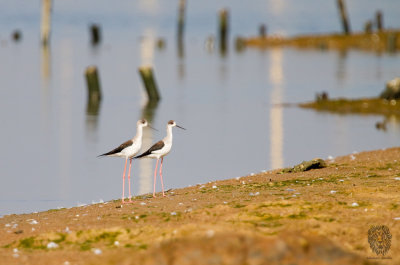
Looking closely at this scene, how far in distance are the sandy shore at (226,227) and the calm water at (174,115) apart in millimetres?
4728

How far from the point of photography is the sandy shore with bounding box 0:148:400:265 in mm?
7688

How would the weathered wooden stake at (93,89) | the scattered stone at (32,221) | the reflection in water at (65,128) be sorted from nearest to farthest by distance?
the scattered stone at (32,221) → the reflection in water at (65,128) → the weathered wooden stake at (93,89)

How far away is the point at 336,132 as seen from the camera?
29906 mm

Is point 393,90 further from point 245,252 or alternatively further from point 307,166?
point 245,252

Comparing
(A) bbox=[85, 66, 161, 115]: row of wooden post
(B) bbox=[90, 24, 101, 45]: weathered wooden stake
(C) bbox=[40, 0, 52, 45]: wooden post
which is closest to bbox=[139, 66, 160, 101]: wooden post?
(A) bbox=[85, 66, 161, 115]: row of wooden post

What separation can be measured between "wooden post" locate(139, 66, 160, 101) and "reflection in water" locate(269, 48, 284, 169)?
595cm

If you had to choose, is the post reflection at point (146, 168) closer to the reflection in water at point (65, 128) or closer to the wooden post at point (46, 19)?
the reflection in water at point (65, 128)

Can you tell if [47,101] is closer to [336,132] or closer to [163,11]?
[336,132]

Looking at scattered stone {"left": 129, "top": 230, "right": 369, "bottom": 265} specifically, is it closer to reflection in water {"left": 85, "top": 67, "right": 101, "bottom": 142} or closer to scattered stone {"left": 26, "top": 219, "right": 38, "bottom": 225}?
scattered stone {"left": 26, "top": 219, "right": 38, "bottom": 225}

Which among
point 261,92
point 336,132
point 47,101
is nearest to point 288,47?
point 261,92

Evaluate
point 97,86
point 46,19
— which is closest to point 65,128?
point 97,86

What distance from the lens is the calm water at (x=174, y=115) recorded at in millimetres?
22094

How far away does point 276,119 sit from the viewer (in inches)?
1363

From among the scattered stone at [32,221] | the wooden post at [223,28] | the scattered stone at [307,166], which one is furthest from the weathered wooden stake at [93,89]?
the wooden post at [223,28]
